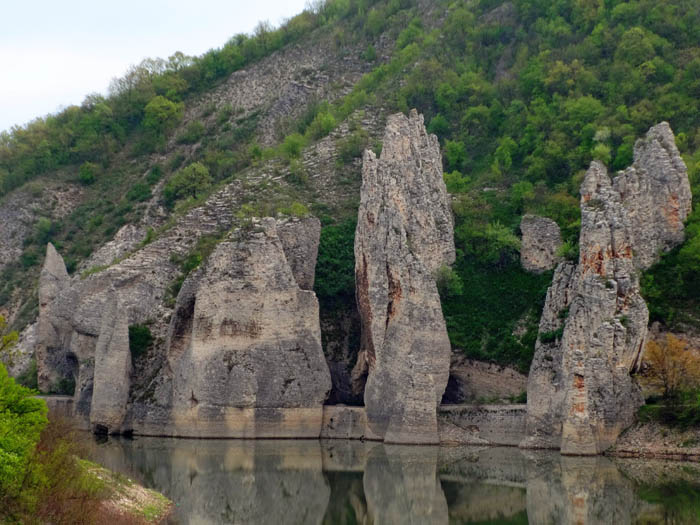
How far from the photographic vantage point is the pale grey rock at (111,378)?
56438 millimetres

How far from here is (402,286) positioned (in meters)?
53.8

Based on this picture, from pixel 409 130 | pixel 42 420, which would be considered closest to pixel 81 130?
pixel 409 130

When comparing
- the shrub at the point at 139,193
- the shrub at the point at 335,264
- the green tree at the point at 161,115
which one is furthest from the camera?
the green tree at the point at 161,115

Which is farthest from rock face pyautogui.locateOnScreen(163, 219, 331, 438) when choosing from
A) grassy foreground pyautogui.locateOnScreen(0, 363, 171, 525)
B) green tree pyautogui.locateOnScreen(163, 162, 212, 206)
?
green tree pyautogui.locateOnScreen(163, 162, 212, 206)

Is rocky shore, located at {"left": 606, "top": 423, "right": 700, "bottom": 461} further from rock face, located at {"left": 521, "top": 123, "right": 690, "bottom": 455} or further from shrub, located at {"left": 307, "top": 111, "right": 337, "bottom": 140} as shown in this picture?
shrub, located at {"left": 307, "top": 111, "right": 337, "bottom": 140}

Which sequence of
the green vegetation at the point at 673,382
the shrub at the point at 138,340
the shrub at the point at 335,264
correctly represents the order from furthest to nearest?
the shrub at the point at 335,264 < the shrub at the point at 138,340 < the green vegetation at the point at 673,382

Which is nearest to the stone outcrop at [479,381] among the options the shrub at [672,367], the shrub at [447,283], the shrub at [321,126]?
the shrub at [447,283]

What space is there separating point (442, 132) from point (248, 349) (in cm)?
2653

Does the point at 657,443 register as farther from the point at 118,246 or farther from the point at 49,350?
the point at 118,246

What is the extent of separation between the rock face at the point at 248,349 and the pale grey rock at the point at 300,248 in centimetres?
212

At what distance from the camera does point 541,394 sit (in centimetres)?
4847

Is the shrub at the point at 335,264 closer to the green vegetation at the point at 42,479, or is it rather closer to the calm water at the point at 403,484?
the calm water at the point at 403,484

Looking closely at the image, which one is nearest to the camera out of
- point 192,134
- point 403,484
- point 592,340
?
point 403,484

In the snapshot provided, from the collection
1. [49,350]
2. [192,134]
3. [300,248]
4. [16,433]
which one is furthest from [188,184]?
[16,433]
